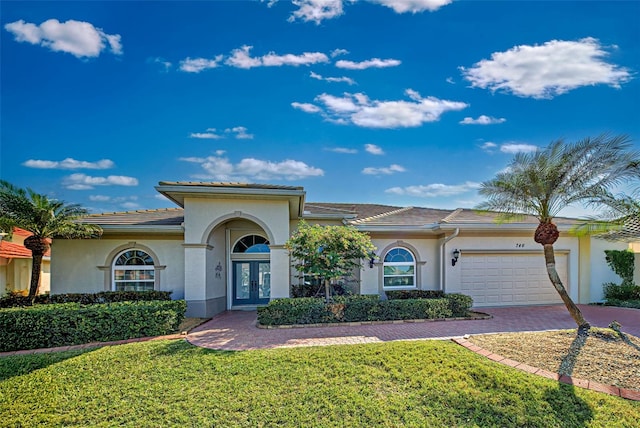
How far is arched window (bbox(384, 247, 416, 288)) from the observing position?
46.8 ft

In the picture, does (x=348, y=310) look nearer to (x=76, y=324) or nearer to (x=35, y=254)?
(x=76, y=324)

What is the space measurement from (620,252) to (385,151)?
1097cm

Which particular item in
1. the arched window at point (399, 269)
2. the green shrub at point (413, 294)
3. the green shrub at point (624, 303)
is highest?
the arched window at point (399, 269)

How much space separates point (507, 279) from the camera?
14242 mm

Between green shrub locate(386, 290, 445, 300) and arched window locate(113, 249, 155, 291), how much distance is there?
31.3 ft

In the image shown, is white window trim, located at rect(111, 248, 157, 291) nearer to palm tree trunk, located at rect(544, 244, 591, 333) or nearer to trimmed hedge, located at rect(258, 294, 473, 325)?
trimmed hedge, located at rect(258, 294, 473, 325)

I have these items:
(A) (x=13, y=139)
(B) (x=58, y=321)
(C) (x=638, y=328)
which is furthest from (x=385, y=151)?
(A) (x=13, y=139)

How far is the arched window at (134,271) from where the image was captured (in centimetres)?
1349

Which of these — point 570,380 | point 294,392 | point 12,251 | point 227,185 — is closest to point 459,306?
point 570,380

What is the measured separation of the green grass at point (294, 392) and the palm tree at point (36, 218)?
538 centimetres

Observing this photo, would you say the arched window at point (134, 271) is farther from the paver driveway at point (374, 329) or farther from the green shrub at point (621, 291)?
the green shrub at point (621, 291)

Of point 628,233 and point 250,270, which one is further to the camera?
point 250,270

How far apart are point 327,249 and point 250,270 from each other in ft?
16.0

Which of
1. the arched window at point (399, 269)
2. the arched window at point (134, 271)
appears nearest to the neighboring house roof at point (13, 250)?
→ the arched window at point (134, 271)
